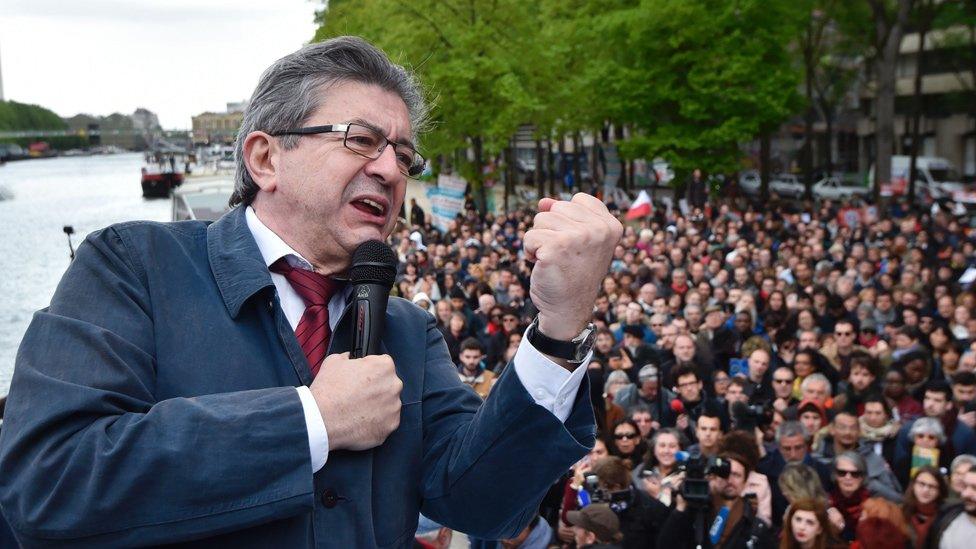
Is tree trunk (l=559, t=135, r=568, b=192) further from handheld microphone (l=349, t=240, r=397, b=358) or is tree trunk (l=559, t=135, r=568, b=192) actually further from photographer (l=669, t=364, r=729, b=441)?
handheld microphone (l=349, t=240, r=397, b=358)

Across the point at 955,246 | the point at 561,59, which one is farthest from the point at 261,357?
the point at 561,59

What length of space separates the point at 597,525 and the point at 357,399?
4205mm

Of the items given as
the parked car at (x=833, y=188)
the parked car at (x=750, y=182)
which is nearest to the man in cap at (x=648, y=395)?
the parked car at (x=833, y=188)

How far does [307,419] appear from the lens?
162cm

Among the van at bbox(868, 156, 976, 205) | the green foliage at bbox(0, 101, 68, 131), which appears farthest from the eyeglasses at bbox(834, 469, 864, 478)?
the green foliage at bbox(0, 101, 68, 131)

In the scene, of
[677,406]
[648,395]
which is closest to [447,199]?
[648,395]

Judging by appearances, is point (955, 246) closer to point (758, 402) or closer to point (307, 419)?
point (758, 402)

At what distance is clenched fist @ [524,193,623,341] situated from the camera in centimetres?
169

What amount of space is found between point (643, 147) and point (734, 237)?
1024 cm

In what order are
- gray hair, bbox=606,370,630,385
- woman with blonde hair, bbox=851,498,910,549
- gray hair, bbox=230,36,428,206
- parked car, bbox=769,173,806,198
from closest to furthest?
gray hair, bbox=230,36,428,206
woman with blonde hair, bbox=851,498,910,549
gray hair, bbox=606,370,630,385
parked car, bbox=769,173,806,198

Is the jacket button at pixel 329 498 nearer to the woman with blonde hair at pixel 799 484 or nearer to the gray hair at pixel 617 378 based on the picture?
the woman with blonde hair at pixel 799 484

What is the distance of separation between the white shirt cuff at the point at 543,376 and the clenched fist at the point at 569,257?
5 centimetres

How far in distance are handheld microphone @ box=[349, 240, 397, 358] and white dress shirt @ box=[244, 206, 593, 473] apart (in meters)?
0.10

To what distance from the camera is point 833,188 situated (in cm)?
4216
